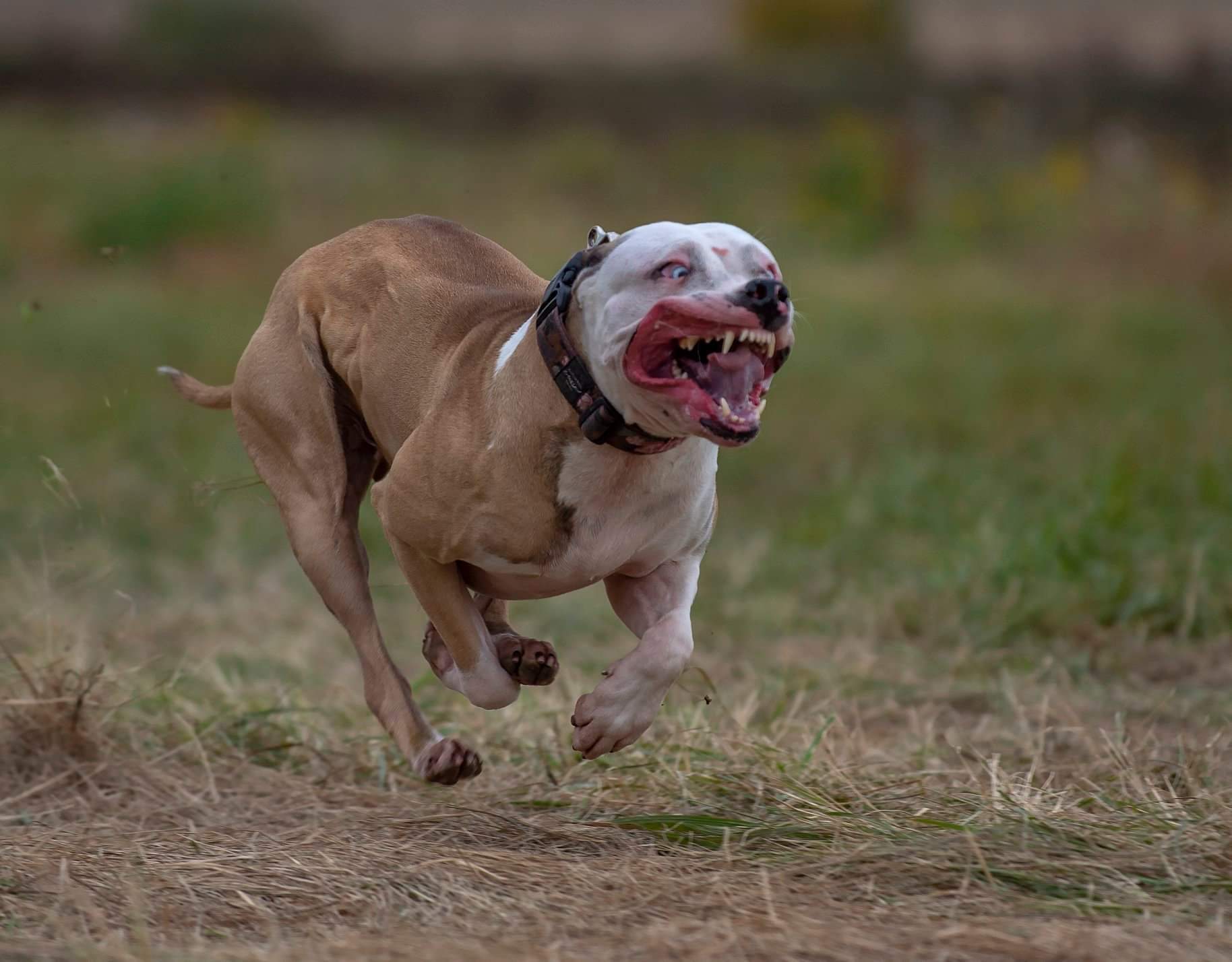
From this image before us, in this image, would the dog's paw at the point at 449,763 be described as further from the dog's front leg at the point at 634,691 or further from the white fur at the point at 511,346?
the white fur at the point at 511,346

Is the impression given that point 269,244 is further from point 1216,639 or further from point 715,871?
point 715,871

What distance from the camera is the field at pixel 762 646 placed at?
3705 mm

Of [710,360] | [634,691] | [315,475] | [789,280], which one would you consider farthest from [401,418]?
[789,280]

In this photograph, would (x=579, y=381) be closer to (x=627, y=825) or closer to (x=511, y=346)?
(x=511, y=346)

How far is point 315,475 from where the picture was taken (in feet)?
15.8

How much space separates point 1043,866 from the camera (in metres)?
3.78

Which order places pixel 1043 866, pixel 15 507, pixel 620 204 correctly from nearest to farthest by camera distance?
pixel 1043 866, pixel 15 507, pixel 620 204

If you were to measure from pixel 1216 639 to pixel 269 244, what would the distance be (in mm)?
11717

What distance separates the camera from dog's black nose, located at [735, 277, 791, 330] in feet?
11.4

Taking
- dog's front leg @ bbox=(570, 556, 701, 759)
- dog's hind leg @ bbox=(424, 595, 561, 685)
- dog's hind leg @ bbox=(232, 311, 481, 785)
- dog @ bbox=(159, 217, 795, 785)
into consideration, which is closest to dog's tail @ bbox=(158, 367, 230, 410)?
dog @ bbox=(159, 217, 795, 785)

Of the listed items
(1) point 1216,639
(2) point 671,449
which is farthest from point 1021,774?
(1) point 1216,639

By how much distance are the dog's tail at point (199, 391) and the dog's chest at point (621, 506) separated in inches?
59.5

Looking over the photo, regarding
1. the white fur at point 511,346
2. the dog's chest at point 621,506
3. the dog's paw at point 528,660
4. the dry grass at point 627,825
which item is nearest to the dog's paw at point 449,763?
the dry grass at point 627,825

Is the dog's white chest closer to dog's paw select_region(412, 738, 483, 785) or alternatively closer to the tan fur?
the tan fur
